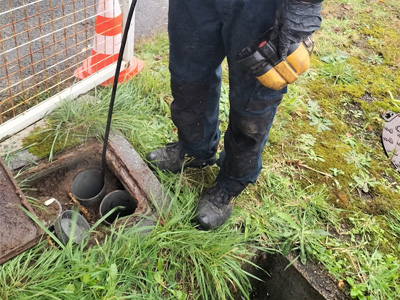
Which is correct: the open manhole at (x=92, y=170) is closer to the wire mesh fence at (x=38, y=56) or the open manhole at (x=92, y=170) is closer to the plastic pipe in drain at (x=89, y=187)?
the plastic pipe in drain at (x=89, y=187)

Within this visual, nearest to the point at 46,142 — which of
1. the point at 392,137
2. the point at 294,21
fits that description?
the point at 294,21

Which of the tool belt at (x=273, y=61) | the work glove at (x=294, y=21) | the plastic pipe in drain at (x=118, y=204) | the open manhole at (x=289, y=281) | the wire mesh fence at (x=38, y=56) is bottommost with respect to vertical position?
the open manhole at (x=289, y=281)

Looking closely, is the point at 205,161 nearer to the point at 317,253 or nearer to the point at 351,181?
the point at 317,253

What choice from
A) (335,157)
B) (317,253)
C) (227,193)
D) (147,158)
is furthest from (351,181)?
(147,158)

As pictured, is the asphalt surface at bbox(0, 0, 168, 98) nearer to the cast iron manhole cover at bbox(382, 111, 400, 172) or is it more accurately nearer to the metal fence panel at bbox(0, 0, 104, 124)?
the metal fence panel at bbox(0, 0, 104, 124)

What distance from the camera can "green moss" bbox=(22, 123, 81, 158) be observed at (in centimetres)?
220

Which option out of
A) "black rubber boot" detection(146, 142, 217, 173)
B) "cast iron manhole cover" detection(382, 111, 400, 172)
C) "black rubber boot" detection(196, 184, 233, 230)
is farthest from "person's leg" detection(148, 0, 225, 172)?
"cast iron manhole cover" detection(382, 111, 400, 172)

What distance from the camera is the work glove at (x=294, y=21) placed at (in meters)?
1.38

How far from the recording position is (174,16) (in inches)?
70.4

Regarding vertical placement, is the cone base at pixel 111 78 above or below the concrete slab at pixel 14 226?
above

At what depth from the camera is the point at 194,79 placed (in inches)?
77.1

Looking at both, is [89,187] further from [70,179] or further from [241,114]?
[241,114]

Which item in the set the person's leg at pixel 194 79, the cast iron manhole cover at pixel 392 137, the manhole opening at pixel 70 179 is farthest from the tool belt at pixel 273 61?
the cast iron manhole cover at pixel 392 137

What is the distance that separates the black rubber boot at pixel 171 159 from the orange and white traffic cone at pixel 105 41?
73cm
